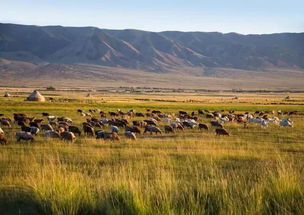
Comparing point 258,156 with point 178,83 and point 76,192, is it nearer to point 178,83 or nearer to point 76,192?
point 76,192

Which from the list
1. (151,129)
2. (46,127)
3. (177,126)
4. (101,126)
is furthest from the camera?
(177,126)

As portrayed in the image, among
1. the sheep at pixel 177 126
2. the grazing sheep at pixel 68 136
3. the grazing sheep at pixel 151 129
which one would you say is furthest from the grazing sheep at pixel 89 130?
the sheep at pixel 177 126

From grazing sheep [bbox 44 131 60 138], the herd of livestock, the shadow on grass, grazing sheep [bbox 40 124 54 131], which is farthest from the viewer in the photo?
grazing sheep [bbox 40 124 54 131]

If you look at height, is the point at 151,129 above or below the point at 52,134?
below

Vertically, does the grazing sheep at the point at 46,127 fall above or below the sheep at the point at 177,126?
above

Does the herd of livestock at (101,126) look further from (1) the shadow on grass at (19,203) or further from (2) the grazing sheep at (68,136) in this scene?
(1) the shadow on grass at (19,203)

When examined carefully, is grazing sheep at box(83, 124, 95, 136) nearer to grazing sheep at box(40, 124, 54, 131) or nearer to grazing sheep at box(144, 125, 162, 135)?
grazing sheep at box(40, 124, 54, 131)

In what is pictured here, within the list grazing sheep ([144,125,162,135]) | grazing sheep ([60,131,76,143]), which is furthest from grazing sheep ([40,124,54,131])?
grazing sheep ([144,125,162,135])

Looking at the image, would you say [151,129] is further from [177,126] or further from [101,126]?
[101,126]

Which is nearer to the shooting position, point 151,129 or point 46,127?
point 46,127

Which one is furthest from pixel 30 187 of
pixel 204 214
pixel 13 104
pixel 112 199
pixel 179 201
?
pixel 13 104

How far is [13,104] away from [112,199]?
1381 inches

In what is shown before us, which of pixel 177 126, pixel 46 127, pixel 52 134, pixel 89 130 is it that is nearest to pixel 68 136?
pixel 52 134

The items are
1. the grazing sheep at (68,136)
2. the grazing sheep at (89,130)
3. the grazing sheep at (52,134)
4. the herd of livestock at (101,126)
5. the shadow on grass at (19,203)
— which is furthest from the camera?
the grazing sheep at (89,130)
